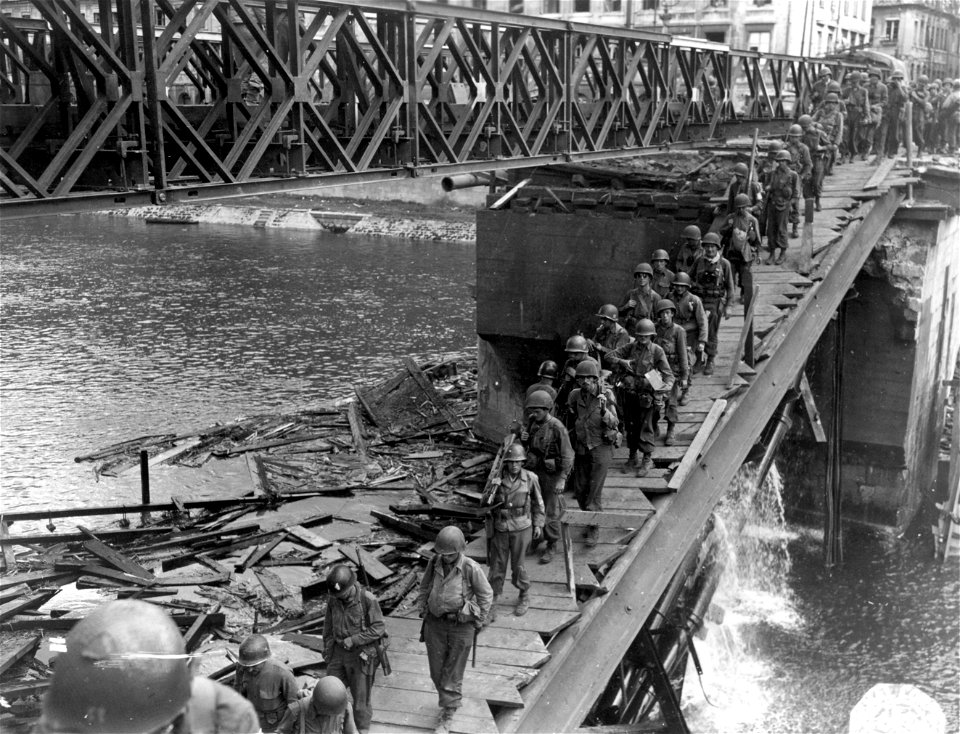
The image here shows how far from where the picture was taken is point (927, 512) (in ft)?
96.8

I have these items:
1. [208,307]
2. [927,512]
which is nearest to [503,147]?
[927,512]

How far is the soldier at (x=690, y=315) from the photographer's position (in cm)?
1380

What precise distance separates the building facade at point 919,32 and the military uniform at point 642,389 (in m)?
57.8

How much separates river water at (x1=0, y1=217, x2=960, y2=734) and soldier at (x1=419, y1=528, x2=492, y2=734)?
13306 millimetres

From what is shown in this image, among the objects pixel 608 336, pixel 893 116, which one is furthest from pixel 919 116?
pixel 608 336

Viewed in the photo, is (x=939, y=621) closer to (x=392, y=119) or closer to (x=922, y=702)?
(x=922, y=702)

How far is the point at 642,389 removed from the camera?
39.4ft

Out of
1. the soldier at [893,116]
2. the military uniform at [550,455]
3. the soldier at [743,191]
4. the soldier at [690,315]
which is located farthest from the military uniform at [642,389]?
the soldier at [893,116]

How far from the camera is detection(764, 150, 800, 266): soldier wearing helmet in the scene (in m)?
18.0

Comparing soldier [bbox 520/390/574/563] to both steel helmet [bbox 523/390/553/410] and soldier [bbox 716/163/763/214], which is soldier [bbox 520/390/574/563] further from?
soldier [bbox 716/163/763/214]

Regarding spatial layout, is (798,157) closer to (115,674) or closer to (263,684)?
(263,684)

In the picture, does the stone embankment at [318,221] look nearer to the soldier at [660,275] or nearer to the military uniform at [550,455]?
the soldier at [660,275]

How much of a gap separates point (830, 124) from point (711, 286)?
1079 centimetres

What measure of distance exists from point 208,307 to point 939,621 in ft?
96.7
